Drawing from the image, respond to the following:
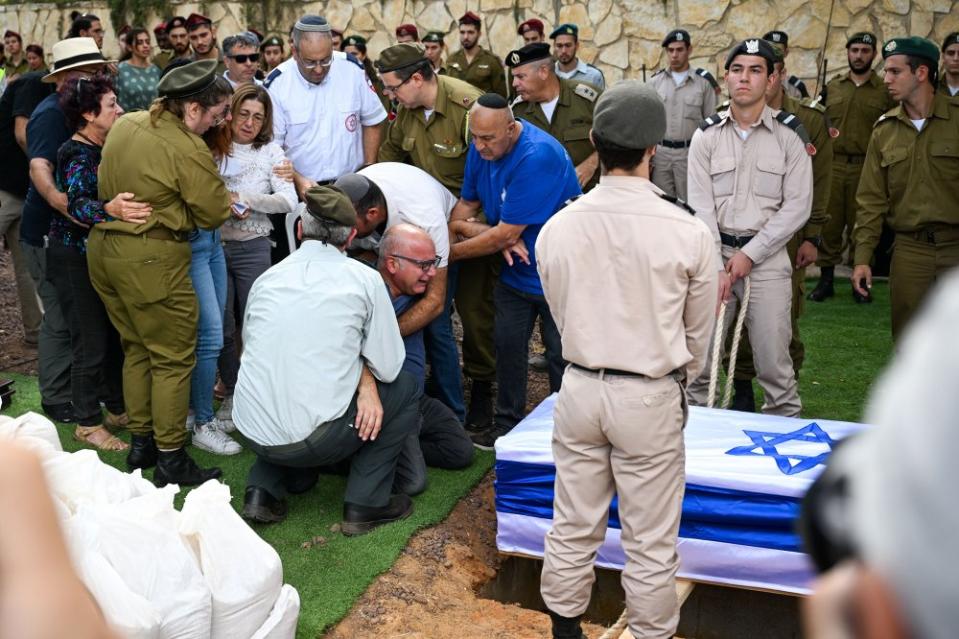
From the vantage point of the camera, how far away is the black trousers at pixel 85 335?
15.9 ft

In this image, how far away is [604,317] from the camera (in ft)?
10.2

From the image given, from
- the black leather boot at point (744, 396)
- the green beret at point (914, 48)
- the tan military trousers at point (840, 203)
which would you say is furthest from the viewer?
the tan military trousers at point (840, 203)

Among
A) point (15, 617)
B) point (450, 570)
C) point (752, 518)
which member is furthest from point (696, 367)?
point (15, 617)

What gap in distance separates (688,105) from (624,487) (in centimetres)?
573

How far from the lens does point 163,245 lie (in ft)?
14.4

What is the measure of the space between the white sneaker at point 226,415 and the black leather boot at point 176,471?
57cm

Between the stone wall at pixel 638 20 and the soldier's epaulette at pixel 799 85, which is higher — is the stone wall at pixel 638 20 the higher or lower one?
the higher one

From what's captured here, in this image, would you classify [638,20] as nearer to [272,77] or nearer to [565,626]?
[272,77]

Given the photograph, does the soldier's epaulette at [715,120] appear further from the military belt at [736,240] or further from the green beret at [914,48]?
the green beret at [914,48]

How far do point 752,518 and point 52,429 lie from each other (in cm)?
263

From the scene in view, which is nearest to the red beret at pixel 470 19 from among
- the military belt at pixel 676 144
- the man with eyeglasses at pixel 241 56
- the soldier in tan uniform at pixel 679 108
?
the soldier in tan uniform at pixel 679 108

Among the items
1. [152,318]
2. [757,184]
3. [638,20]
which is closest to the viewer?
[152,318]

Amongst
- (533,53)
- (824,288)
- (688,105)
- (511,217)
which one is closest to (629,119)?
(511,217)

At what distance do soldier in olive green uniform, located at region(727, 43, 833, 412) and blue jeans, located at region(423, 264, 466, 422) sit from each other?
1566 millimetres
